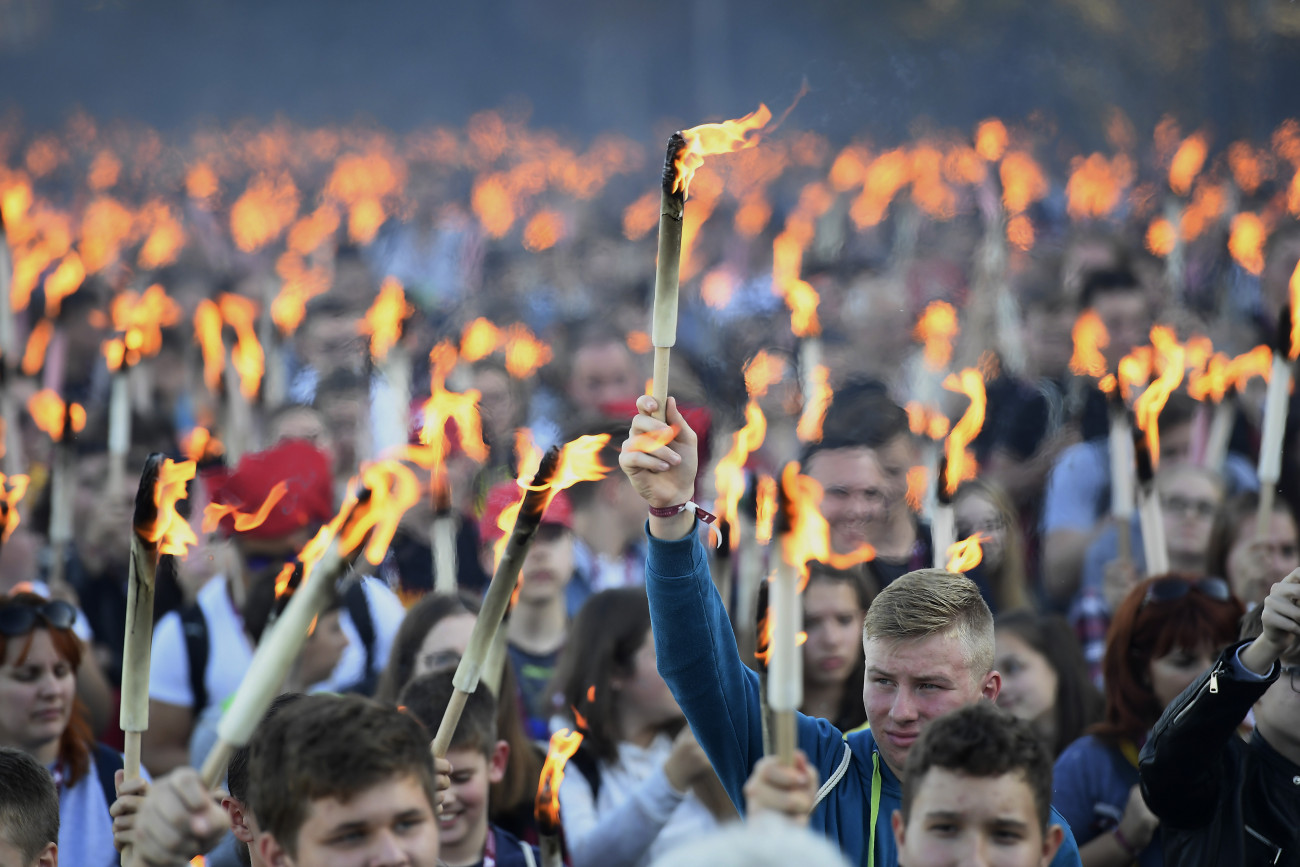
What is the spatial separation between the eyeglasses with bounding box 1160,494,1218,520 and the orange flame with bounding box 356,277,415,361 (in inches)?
108

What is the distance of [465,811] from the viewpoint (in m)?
3.21

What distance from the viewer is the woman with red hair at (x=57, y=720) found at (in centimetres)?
349

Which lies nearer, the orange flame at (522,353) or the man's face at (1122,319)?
the man's face at (1122,319)

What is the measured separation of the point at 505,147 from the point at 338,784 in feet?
71.4

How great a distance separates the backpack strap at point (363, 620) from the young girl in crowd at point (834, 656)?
1.39 m

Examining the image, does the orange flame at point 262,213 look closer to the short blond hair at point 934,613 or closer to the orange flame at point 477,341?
the orange flame at point 477,341

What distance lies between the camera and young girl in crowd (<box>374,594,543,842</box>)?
3680 mm

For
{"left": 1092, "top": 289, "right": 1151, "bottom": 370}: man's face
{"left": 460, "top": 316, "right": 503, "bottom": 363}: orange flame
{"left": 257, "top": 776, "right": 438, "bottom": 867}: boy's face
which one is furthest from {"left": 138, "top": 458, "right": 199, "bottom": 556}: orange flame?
{"left": 1092, "top": 289, "right": 1151, "bottom": 370}: man's face

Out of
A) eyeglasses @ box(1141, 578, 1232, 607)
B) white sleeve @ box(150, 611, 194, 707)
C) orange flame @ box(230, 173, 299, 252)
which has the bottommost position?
white sleeve @ box(150, 611, 194, 707)

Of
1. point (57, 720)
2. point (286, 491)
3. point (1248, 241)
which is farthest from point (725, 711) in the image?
point (1248, 241)

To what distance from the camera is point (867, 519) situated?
175 inches

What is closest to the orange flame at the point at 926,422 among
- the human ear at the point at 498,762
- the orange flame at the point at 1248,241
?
the human ear at the point at 498,762

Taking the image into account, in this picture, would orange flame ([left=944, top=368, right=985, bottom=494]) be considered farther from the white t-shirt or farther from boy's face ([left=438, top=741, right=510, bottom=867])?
the white t-shirt

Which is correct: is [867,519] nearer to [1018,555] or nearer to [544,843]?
[1018,555]
